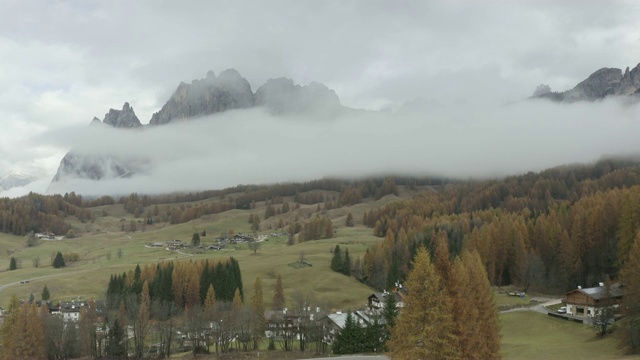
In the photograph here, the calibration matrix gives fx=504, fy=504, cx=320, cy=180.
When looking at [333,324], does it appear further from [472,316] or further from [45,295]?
[45,295]

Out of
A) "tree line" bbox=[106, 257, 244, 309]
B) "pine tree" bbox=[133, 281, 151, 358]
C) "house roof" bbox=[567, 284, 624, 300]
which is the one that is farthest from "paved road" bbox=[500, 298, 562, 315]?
"tree line" bbox=[106, 257, 244, 309]

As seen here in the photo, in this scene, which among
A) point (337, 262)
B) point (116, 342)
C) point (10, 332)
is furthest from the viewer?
point (337, 262)

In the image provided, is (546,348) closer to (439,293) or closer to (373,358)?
(373,358)

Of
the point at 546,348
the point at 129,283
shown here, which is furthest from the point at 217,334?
the point at 129,283

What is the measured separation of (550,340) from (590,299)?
49.2ft

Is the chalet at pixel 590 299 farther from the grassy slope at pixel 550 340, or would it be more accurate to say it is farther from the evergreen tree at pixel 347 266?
the evergreen tree at pixel 347 266

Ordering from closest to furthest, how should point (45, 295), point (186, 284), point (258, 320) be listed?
point (258, 320) → point (186, 284) → point (45, 295)

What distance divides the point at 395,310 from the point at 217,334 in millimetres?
34456

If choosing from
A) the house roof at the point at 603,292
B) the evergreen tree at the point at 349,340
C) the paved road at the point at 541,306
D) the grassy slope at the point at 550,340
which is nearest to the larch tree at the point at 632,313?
the grassy slope at the point at 550,340

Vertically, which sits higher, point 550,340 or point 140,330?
point 550,340

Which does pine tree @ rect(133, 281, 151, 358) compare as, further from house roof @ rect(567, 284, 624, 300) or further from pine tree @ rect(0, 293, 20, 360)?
house roof @ rect(567, 284, 624, 300)

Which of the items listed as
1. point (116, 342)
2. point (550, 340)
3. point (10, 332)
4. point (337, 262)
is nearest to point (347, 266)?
point (337, 262)

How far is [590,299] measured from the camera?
84.8 metres

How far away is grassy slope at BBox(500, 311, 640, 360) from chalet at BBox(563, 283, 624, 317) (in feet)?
13.3
